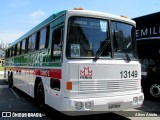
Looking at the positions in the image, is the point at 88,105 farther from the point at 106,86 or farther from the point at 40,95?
the point at 40,95

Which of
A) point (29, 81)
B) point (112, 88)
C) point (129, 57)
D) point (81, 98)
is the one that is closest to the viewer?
point (81, 98)

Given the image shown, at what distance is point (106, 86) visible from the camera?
6727 mm

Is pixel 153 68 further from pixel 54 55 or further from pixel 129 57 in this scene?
pixel 54 55

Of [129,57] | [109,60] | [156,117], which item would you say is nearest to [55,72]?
[109,60]

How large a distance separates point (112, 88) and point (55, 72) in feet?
4.93

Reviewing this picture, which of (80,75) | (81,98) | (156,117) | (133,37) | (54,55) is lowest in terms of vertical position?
(156,117)

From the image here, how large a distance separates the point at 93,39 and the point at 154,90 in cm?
470

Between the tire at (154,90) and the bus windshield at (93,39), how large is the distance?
3.48 metres

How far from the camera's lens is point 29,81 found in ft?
33.6

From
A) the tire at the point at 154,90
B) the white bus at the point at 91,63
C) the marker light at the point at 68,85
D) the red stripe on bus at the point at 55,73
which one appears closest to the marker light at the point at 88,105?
the white bus at the point at 91,63

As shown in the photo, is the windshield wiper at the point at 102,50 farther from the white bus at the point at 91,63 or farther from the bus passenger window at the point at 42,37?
the bus passenger window at the point at 42,37

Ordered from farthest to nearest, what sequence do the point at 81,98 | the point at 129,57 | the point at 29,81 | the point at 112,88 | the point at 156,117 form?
the point at 29,81 → the point at 156,117 → the point at 129,57 → the point at 112,88 → the point at 81,98

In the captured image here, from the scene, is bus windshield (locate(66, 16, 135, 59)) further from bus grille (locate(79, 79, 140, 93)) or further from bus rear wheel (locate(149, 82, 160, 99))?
bus rear wheel (locate(149, 82, 160, 99))

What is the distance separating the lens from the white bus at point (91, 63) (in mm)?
6418
